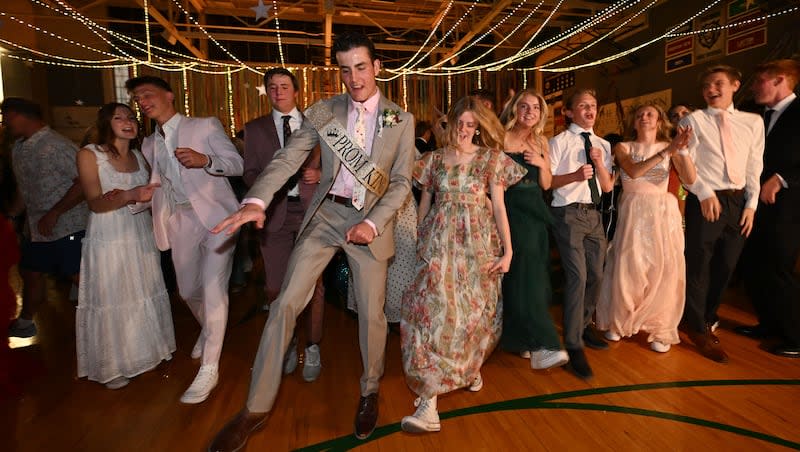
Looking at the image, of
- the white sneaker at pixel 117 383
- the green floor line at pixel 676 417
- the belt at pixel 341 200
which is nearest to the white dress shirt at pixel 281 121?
the belt at pixel 341 200

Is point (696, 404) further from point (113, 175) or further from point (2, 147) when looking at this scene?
point (2, 147)

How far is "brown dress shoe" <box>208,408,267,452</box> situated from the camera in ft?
6.52

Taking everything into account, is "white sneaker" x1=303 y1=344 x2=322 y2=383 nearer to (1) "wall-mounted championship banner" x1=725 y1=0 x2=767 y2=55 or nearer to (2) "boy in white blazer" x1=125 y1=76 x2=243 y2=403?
(2) "boy in white blazer" x1=125 y1=76 x2=243 y2=403

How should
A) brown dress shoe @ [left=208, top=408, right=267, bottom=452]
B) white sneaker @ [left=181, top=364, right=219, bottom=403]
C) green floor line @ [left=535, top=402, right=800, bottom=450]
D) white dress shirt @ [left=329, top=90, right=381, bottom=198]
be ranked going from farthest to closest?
white sneaker @ [left=181, top=364, right=219, bottom=403] < white dress shirt @ [left=329, top=90, right=381, bottom=198] < green floor line @ [left=535, top=402, right=800, bottom=450] < brown dress shoe @ [left=208, top=408, right=267, bottom=452]

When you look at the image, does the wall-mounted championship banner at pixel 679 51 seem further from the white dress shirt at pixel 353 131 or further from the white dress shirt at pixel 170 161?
the white dress shirt at pixel 170 161

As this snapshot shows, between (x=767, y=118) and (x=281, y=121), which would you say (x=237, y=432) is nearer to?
(x=281, y=121)

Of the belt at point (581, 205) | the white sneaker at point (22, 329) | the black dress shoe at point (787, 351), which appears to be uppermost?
the belt at point (581, 205)

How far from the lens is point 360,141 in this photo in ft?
7.24

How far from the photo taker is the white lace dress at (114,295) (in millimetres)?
2670

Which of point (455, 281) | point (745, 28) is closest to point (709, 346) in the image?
point (455, 281)

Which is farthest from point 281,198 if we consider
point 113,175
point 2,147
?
point 2,147

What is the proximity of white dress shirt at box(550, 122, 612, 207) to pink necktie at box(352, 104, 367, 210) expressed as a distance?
1318 millimetres

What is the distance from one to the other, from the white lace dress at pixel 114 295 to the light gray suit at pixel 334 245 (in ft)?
3.75

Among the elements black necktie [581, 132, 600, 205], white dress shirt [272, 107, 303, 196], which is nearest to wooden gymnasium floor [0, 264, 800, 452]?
black necktie [581, 132, 600, 205]
